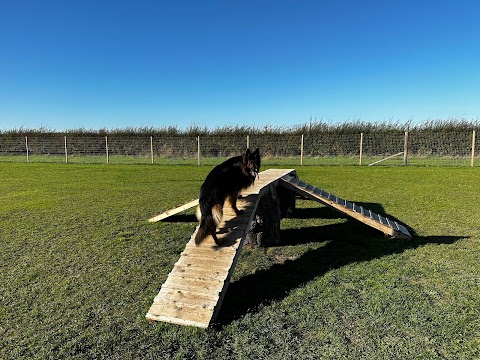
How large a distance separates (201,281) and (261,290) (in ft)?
2.51

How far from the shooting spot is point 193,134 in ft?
91.2

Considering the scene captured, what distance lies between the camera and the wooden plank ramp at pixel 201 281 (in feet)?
9.90

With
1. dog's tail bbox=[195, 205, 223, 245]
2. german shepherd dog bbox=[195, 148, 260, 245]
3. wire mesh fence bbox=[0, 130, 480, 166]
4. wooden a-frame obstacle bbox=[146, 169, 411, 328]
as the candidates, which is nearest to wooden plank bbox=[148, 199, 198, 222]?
wooden a-frame obstacle bbox=[146, 169, 411, 328]

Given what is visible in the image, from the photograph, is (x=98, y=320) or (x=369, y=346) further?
(x=98, y=320)

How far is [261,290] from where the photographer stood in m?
3.70

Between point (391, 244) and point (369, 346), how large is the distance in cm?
289

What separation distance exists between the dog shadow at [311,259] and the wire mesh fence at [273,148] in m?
14.9

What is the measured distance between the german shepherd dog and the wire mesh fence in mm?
16587

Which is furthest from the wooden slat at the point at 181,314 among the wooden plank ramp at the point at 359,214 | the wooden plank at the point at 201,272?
the wooden plank ramp at the point at 359,214

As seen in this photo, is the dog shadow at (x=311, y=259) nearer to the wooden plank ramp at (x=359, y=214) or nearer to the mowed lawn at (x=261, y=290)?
the mowed lawn at (x=261, y=290)

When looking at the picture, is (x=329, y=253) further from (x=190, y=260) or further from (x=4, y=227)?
(x=4, y=227)

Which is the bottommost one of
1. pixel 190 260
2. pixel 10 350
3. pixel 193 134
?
pixel 10 350

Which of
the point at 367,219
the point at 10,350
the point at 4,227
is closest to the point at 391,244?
the point at 367,219

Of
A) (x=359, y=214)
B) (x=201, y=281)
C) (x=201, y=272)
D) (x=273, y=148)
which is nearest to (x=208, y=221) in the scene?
(x=201, y=272)
